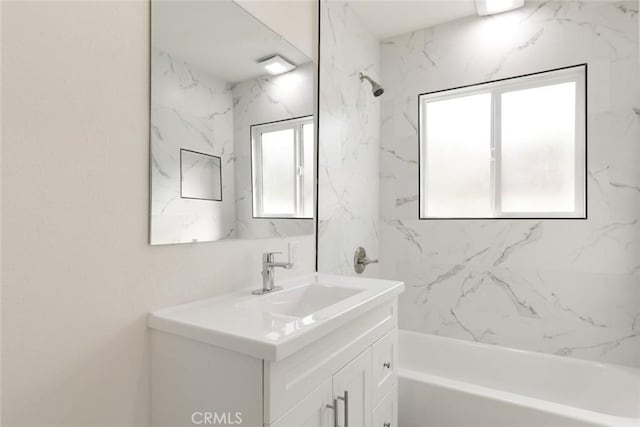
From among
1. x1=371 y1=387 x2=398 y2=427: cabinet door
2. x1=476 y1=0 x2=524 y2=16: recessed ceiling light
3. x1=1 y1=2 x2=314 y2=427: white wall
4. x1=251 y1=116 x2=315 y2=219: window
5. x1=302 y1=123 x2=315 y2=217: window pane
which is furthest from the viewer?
x1=476 y1=0 x2=524 y2=16: recessed ceiling light

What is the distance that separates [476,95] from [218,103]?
1.89 m

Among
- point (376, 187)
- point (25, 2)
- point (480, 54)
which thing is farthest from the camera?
point (376, 187)

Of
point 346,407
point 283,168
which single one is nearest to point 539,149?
point 283,168

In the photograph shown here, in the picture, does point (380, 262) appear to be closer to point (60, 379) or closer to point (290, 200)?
point (290, 200)

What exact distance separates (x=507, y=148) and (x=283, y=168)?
5.19ft

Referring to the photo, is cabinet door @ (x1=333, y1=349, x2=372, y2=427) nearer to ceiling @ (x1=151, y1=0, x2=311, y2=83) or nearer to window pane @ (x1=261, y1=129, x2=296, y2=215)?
window pane @ (x1=261, y1=129, x2=296, y2=215)

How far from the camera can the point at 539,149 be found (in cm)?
229

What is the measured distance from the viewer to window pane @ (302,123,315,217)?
1858 mm

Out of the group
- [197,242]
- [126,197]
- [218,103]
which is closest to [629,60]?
[218,103]

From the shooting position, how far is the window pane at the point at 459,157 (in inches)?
97.5

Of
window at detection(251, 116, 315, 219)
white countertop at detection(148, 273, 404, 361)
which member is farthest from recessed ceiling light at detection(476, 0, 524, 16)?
white countertop at detection(148, 273, 404, 361)

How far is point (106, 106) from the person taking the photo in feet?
3.21

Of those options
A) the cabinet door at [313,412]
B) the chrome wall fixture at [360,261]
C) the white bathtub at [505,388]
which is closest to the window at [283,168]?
the chrome wall fixture at [360,261]

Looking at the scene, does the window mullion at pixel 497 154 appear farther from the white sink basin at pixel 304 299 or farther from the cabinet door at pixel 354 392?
the cabinet door at pixel 354 392
